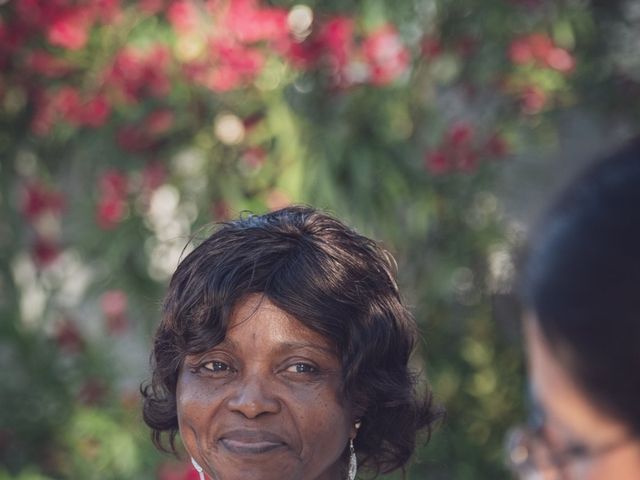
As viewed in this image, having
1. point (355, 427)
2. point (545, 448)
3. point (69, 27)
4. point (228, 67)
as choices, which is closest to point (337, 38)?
point (228, 67)

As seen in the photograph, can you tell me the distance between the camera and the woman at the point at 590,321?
3.51 ft

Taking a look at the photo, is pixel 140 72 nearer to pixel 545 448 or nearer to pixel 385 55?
pixel 385 55

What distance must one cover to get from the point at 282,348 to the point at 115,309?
2666mm

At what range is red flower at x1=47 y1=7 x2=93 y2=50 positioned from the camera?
4664 millimetres

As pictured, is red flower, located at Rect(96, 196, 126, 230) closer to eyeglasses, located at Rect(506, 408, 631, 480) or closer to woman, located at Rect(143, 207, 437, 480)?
→ woman, located at Rect(143, 207, 437, 480)

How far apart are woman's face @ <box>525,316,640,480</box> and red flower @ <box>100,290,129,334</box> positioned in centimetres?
372

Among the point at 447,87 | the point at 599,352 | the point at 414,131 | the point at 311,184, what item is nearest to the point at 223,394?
the point at 599,352

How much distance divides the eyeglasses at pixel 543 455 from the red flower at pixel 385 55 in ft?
10.7

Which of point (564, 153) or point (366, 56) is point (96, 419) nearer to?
point (366, 56)

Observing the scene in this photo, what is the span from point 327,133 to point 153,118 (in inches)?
27.5

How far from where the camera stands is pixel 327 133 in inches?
175

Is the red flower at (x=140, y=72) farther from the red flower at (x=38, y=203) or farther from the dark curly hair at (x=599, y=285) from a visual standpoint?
the dark curly hair at (x=599, y=285)

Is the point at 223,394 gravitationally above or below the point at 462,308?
below

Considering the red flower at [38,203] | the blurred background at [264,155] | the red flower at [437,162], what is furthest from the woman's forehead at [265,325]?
the red flower at [38,203]
